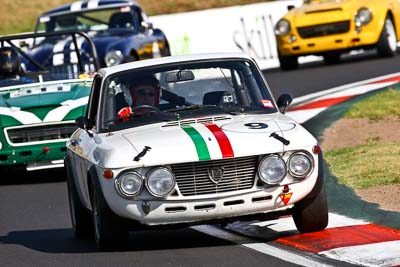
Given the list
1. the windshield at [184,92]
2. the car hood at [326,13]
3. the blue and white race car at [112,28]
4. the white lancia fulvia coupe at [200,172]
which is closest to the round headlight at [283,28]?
the car hood at [326,13]

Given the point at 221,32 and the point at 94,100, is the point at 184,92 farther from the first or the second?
the point at 221,32

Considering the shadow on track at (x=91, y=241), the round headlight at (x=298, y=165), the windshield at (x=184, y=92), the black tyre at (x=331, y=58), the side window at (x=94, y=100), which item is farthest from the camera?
the black tyre at (x=331, y=58)

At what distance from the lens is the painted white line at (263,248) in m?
7.60

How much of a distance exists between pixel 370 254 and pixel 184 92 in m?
2.18

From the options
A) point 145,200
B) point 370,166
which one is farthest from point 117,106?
point 370,166

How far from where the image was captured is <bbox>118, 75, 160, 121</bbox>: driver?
30.0ft

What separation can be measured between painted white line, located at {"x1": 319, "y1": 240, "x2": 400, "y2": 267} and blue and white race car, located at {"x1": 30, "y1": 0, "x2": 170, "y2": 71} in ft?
38.0

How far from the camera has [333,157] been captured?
12.4m

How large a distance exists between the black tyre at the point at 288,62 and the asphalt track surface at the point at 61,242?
952cm

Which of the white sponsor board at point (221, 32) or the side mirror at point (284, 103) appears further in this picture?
the white sponsor board at point (221, 32)

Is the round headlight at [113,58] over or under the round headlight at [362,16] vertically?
over

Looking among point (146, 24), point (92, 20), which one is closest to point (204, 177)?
point (146, 24)

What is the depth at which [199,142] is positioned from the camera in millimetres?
8211

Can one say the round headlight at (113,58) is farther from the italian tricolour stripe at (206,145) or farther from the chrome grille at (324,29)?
the italian tricolour stripe at (206,145)
